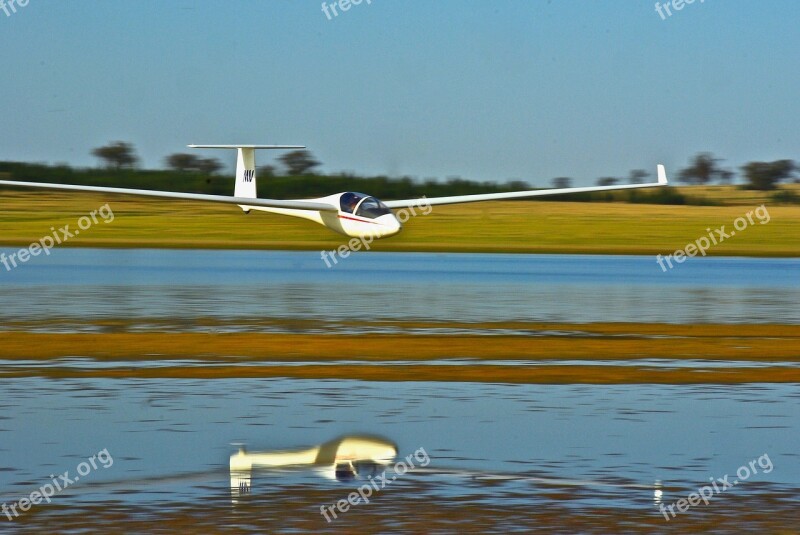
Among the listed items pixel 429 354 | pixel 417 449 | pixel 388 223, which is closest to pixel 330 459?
pixel 417 449

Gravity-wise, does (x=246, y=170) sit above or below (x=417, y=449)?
above

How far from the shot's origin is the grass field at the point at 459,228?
8119 cm

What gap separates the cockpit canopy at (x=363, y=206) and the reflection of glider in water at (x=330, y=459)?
3475 centimetres

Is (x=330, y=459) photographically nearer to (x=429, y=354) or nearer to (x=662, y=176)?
(x=429, y=354)

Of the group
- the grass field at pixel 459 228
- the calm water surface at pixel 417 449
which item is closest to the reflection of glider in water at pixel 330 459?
the calm water surface at pixel 417 449

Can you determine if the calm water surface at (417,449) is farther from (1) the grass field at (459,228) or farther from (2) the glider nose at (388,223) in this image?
(1) the grass field at (459,228)

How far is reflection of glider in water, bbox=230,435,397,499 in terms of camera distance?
957 centimetres

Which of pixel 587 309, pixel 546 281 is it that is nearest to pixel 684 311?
pixel 587 309

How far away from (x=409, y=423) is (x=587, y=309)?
51.7 ft

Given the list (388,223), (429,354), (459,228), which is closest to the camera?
(429,354)

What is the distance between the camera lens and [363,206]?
45.8 meters

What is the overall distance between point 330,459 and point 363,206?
35845mm

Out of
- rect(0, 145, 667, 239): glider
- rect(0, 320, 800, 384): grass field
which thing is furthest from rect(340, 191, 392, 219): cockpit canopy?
rect(0, 320, 800, 384): grass field

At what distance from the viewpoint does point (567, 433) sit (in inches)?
449
